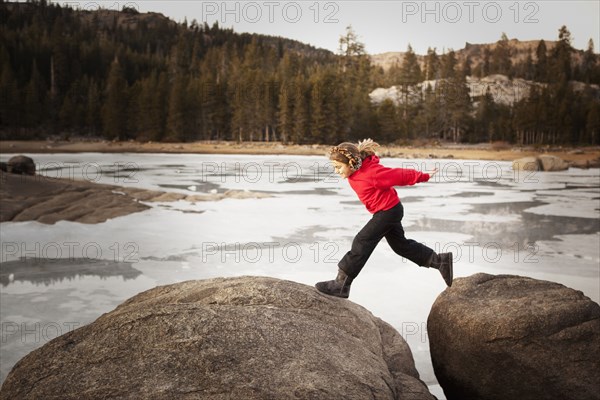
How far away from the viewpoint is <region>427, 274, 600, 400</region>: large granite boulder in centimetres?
480

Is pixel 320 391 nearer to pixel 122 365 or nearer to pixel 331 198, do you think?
pixel 122 365

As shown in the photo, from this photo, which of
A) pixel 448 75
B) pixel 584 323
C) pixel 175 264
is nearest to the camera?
pixel 584 323

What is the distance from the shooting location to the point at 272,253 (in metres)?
11.3

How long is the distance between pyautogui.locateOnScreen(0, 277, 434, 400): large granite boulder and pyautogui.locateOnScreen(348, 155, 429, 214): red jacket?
134 centimetres

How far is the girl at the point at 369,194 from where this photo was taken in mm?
4945

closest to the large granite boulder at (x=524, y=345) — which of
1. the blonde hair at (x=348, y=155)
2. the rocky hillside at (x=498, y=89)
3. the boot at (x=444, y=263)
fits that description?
the boot at (x=444, y=263)

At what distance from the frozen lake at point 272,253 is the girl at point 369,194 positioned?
1875 millimetres

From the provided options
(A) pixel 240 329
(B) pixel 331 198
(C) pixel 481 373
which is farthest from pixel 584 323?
(B) pixel 331 198

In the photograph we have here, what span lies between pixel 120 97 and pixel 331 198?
74033 mm

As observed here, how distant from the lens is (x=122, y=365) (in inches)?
132

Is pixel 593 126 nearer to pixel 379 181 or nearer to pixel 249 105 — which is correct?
pixel 249 105

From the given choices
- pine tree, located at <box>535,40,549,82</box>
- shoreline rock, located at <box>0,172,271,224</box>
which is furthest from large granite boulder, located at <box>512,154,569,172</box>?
pine tree, located at <box>535,40,549,82</box>

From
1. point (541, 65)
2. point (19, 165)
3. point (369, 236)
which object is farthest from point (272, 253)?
point (541, 65)

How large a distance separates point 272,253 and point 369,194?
21.3ft
